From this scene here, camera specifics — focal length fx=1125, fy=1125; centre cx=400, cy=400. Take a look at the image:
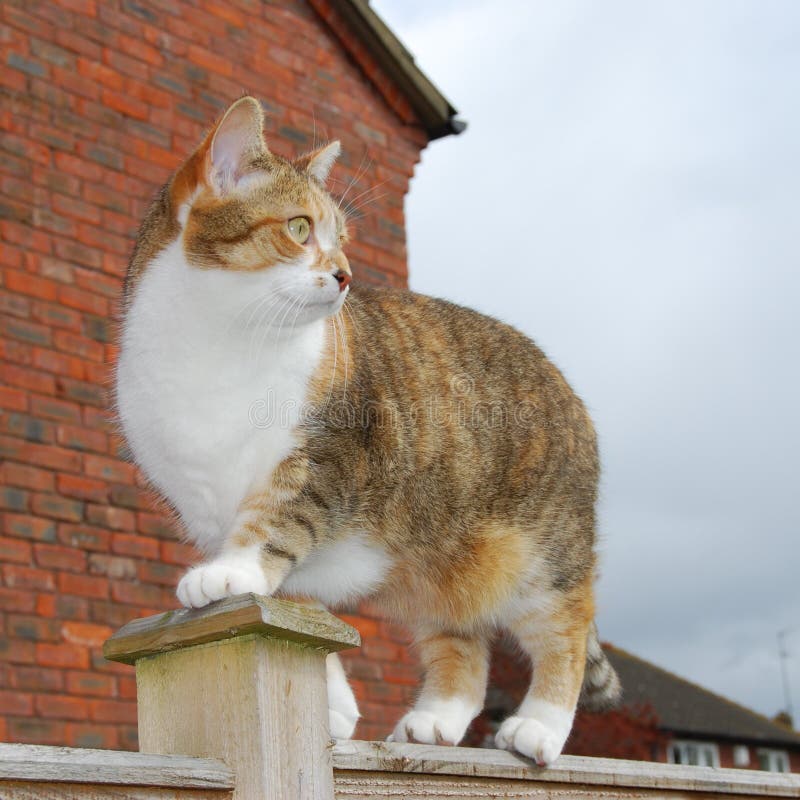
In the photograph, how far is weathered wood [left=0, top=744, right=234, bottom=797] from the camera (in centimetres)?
164

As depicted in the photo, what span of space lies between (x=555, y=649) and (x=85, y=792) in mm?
1836

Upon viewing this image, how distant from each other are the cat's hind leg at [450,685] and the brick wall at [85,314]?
1.52m

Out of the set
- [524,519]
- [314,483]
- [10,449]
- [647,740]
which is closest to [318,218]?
[314,483]

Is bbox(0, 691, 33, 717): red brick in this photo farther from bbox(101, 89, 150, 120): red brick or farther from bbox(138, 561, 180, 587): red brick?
bbox(101, 89, 150, 120): red brick

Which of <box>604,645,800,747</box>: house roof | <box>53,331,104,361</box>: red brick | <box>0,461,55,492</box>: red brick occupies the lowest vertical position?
<box>0,461,55,492</box>: red brick

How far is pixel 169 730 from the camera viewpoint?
215 centimetres

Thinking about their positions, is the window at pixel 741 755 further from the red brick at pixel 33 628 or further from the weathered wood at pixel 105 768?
the weathered wood at pixel 105 768

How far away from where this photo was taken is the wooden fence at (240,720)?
6.14 ft

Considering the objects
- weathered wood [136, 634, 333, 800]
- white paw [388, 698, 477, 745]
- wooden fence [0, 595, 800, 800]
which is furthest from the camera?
white paw [388, 698, 477, 745]

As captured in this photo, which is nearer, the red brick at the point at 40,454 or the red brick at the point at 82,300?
the red brick at the point at 40,454

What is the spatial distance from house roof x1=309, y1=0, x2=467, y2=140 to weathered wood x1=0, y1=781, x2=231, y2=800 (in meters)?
5.98

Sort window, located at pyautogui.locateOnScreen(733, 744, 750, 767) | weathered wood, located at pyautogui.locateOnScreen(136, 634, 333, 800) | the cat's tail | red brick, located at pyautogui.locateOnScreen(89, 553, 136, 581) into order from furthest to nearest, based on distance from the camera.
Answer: window, located at pyautogui.locateOnScreen(733, 744, 750, 767) < red brick, located at pyautogui.locateOnScreen(89, 553, 136, 581) < the cat's tail < weathered wood, located at pyautogui.locateOnScreen(136, 634, 333, 800)

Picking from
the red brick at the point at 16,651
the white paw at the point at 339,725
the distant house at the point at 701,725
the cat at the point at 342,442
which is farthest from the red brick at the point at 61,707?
the distant house at the point at 701,725

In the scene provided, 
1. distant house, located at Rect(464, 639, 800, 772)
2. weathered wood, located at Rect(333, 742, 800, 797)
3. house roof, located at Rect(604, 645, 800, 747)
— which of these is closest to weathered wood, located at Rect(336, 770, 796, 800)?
weathered wood, located at Rect(333, 742, 800, 797)
